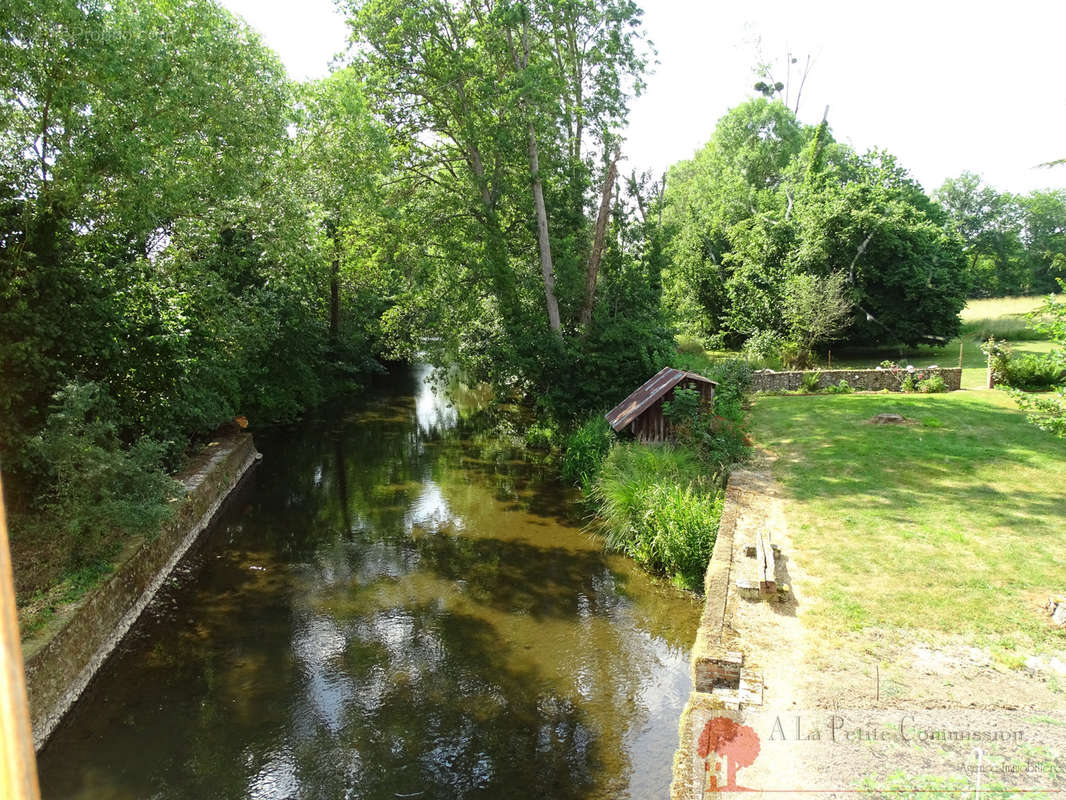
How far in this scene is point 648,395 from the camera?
1573 cm

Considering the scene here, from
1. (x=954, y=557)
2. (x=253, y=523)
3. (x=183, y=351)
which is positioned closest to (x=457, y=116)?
(x=183, y=351)

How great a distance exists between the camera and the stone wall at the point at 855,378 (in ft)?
71.3

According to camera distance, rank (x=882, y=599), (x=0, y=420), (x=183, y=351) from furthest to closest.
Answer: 1. (x=183, y=351)
2. (x=0, y=420)
3. (x=882, y=599)

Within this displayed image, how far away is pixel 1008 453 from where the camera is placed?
1460cm

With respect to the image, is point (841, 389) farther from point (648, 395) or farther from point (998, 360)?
point (648, 395)

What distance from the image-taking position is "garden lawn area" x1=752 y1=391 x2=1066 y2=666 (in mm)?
8156

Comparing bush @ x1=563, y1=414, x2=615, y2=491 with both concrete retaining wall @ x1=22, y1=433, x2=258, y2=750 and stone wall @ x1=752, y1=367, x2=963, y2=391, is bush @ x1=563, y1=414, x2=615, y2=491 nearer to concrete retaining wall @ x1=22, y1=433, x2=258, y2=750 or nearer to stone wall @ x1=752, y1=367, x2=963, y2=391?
concrete retaining wall @ x1=22, y1=433, x2=258, y2=750

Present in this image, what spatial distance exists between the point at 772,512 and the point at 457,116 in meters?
15.4

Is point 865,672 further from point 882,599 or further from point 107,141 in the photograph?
point 107,141

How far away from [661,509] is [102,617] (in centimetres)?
877

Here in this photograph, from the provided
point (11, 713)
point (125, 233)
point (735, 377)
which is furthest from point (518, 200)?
point (11, 713)

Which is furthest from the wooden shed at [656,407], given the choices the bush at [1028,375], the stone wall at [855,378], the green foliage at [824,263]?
the bush at [1028,375]

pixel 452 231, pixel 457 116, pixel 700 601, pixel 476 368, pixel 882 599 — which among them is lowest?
pixel 700 601

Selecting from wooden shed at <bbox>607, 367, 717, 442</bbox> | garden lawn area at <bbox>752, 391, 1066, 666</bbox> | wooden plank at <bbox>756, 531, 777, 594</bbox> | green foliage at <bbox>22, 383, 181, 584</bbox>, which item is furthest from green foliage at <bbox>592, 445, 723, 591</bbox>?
green foliage at <bbox>22, 383, 181, 584</bbox>
